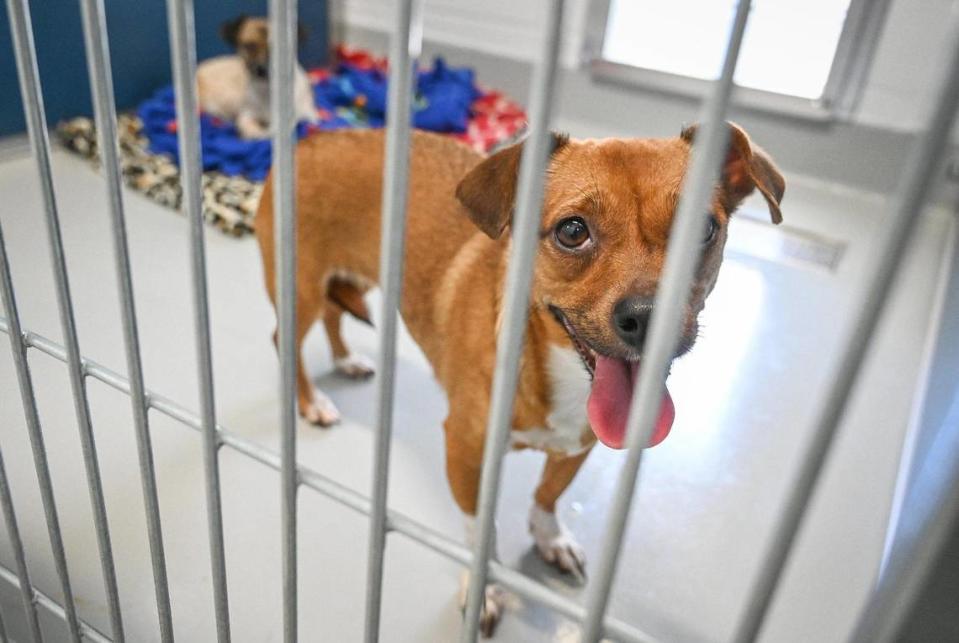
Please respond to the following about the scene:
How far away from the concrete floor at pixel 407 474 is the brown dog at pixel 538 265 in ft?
0.68

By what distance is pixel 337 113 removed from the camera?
4.14 metres

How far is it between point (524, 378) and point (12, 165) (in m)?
2.88

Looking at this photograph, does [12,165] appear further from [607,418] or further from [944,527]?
[944,527]

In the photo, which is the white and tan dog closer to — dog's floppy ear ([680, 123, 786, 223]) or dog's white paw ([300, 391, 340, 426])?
dog's white paw ([300, 391, 340, 426])

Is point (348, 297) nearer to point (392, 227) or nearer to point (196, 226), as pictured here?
point (196, 226)

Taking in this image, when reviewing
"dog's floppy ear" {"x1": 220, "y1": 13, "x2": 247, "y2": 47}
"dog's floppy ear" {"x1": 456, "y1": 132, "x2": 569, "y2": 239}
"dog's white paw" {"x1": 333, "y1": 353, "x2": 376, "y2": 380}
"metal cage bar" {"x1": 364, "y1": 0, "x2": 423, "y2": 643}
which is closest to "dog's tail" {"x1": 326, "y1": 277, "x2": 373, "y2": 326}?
"dog's white paw" {"x1": 333, "y1": 353, "x2": 376, "y2": 380}

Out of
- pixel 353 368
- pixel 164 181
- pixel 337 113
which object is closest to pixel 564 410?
pixel 353 368

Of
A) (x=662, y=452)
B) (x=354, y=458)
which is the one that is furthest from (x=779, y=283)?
(x=354, y=458)

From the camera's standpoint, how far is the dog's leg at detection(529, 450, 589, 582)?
1.48m

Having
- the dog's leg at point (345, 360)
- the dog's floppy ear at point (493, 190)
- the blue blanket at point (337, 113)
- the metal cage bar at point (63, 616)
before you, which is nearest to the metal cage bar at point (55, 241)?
the metal cage bar at point (63, 616)

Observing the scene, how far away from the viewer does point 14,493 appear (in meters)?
1.52

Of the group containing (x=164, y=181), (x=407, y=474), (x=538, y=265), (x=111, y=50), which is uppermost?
(x=538, y=265)

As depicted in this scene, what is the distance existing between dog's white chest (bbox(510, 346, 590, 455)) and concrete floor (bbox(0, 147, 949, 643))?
364mm

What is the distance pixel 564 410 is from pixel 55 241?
828 millimetres
